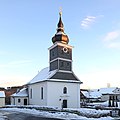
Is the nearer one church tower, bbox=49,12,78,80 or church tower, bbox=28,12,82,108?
church tower, bbox=28,12,82,108

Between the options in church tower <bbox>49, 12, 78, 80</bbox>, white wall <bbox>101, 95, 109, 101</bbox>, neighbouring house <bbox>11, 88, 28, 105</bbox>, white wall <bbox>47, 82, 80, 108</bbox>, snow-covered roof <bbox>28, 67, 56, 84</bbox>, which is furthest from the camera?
white wall <bbox>101, 95, 109, 101</bbox>

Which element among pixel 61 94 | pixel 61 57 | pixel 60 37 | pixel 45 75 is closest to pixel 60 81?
pixel 61 94

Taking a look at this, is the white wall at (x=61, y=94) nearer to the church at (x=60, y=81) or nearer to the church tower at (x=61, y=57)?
the church at (x=60, y=81)

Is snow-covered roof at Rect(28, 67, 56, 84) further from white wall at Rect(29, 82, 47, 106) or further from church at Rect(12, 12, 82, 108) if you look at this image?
white wall at Rect(29, 82, 47, 106)

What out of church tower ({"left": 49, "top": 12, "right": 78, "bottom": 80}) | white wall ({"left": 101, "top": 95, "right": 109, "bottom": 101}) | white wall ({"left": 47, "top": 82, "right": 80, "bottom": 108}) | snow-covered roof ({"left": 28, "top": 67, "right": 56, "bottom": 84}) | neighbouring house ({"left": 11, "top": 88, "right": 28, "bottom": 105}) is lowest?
white wall ({"left": 101, "top": 95, "right": 109, "bottom": 101})

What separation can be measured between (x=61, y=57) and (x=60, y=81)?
4.51m

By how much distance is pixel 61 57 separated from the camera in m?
43.3

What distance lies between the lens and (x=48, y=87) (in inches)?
1617

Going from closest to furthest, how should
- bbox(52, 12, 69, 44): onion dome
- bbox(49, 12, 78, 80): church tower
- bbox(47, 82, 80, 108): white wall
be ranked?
bbox(47, 82, 80, 108): white wall < bbox(49, 12, 78, 80): church tower < bbox(52, 12, 69, 44): onion dome

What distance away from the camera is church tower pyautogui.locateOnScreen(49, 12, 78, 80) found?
42.8 m

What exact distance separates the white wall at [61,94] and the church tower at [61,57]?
133cm

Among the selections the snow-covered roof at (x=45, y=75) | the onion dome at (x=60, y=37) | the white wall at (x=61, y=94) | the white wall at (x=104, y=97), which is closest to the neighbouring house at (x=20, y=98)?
the snow-covered roof at (x=45, y=75)

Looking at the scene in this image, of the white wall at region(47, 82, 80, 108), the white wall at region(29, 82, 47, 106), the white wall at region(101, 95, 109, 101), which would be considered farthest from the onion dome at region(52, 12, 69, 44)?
the white wall at region(101, 95, 109, 101)

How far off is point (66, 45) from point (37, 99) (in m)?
12.3
